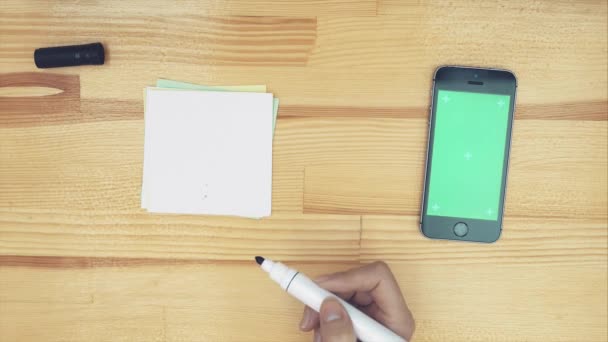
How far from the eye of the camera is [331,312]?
0.49 meters

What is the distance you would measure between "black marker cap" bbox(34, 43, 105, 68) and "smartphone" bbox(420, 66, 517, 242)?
0.41 meters

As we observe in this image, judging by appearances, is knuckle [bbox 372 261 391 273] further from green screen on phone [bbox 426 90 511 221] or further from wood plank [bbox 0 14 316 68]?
wood plank [bbox 0 14 316 68]

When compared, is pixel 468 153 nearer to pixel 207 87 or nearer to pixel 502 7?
pixel 502 7

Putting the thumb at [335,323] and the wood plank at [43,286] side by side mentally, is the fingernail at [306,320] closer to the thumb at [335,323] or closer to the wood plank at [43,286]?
the thumb at [335,323]

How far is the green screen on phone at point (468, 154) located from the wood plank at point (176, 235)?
121 millimetres

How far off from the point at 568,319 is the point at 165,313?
521mm

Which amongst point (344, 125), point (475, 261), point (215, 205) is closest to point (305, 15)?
point (344, 125)

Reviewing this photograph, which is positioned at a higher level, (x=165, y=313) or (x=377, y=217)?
(x=377, y=217)

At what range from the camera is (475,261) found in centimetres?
63

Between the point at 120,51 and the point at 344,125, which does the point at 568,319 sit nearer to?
the point at 344,125

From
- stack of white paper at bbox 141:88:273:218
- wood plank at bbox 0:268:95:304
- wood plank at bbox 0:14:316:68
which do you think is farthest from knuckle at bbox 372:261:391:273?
wood plank at bbox 0:268:95:304

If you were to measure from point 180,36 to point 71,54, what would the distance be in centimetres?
13

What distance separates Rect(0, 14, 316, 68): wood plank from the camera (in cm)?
61

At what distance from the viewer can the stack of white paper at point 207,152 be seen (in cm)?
61
